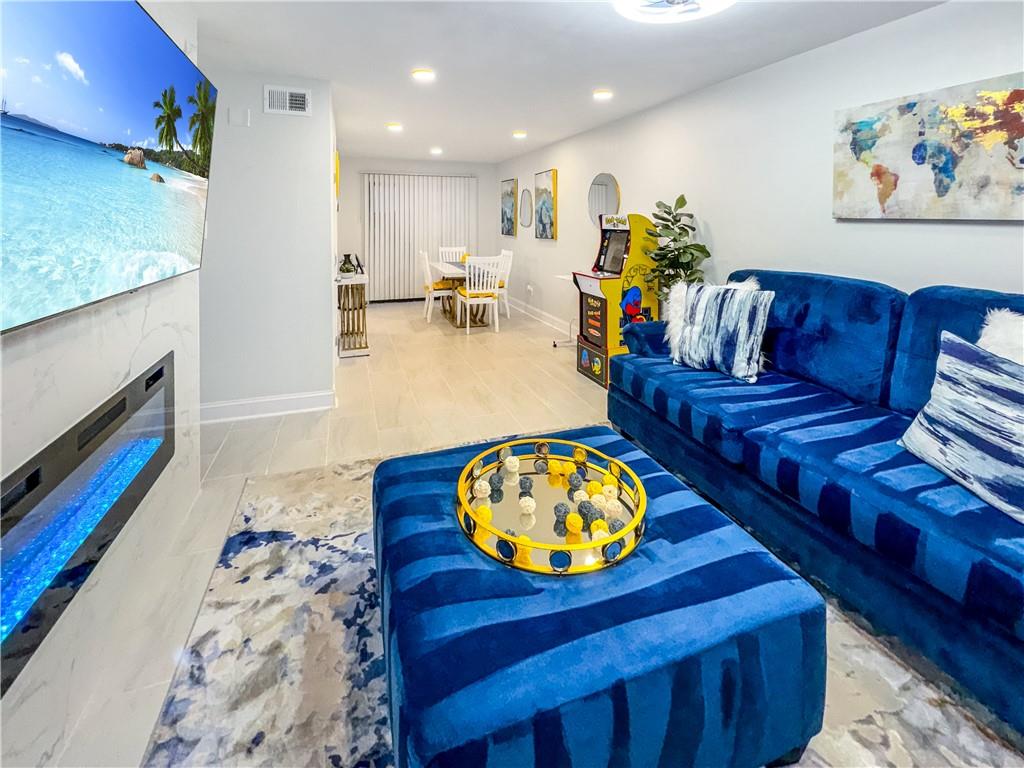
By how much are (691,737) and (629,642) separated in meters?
0.24

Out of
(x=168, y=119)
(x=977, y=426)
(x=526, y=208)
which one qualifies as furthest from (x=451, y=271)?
(x=977, y=426)

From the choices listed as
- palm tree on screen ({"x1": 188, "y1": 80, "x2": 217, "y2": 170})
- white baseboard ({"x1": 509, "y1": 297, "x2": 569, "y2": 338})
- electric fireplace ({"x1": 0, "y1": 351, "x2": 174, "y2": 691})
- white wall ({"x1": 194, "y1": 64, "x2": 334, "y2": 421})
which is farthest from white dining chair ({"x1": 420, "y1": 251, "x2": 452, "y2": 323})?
electric fireplace ({"x1": 0, "y1": 351, "x2": 174, "y2": 691})

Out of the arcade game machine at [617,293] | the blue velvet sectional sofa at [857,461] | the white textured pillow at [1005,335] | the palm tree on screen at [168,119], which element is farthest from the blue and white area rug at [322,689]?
the arcade game machine at [617,293]

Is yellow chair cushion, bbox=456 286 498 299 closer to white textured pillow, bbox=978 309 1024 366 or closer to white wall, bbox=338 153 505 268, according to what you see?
white wall, bbox=338 153 505 268

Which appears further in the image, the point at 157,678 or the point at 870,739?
the point at 157,678

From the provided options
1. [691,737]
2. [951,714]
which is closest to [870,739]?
[951,714]

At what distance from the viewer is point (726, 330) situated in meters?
2.70

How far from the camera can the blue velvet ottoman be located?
0.93 meters

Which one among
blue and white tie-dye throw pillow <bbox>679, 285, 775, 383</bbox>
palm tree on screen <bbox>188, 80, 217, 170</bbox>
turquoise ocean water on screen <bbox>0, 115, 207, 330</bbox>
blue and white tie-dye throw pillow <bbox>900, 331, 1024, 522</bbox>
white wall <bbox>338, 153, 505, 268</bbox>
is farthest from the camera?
white wall <bbox>338, 153, 505, 268</bbox>

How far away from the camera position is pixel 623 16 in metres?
2.36

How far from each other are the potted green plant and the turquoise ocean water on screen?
9.94ft

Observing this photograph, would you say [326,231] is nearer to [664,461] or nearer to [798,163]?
[664,461]

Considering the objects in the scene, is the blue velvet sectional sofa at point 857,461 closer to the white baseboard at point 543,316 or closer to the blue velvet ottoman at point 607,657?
the blue velvet ottoman at point 607,657

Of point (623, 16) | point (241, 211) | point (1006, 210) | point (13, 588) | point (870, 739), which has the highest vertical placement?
point (623, 16)
